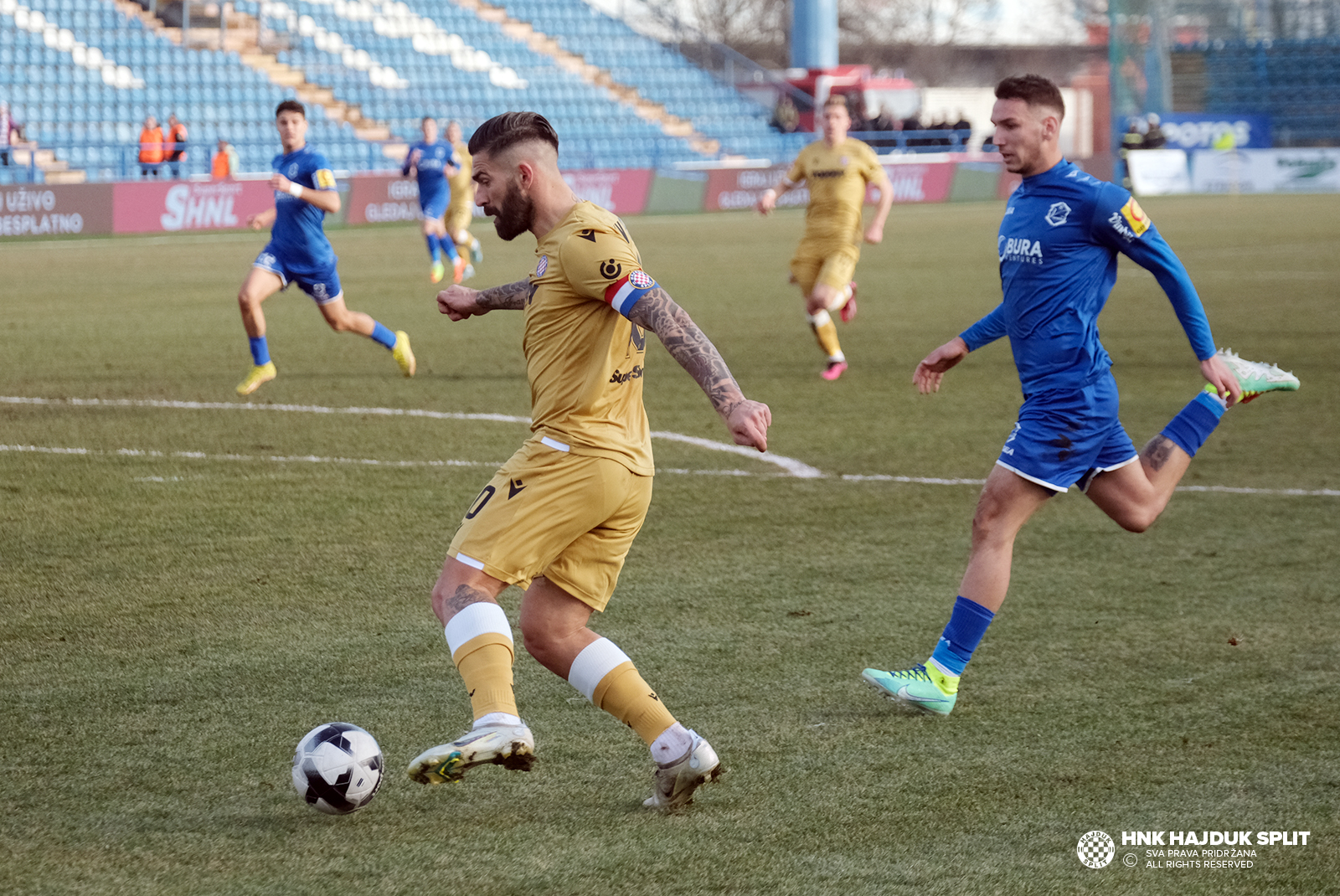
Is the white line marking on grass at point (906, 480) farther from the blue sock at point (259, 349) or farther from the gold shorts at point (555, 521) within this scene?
the blue sock at point (259, 349)

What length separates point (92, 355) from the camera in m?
13.0

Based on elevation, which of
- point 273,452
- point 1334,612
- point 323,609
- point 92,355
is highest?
point 1334,612

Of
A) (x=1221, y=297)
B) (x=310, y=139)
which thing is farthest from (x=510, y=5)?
(x=1221, y=297)

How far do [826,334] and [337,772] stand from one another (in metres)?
8.83

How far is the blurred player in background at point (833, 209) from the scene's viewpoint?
12.7 metres

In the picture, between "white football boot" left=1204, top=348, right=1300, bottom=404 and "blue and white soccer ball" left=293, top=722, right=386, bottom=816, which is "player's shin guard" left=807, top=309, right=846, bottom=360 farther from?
"blue and white soccer ball" left=293, top=722, right=386, bottom=816

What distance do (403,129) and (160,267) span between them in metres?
17.6

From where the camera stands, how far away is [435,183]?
2200 centimetres

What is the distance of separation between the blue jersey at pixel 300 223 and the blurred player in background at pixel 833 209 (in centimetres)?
381

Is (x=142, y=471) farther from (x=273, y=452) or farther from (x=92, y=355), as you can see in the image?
(x=92, y=355)

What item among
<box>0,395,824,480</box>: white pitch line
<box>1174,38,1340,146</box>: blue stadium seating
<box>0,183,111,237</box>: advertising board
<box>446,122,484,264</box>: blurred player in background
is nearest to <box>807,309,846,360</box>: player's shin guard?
<box>0,395,824,480</box>: white pitch line

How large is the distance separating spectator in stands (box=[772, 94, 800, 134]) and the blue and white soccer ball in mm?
42690

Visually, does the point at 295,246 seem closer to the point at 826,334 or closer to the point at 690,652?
the point at 826,334

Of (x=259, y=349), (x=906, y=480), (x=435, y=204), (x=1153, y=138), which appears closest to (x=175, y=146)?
(x=435, y=204)
